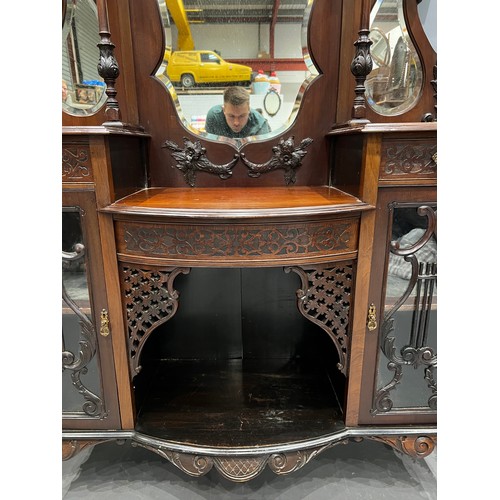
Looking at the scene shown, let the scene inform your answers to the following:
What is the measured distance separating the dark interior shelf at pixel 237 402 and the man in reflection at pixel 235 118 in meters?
0.81

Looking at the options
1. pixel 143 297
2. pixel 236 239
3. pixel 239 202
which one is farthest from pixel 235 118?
pixel 143 297

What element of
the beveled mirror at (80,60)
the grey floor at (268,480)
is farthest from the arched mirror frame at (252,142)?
the grey floor at (268,480)

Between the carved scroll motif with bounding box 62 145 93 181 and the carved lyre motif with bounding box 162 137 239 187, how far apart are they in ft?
1.13

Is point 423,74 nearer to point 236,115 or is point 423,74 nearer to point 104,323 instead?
point 236,115

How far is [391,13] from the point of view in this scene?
1.09 metres

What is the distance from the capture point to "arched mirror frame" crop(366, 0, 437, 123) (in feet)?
3.54

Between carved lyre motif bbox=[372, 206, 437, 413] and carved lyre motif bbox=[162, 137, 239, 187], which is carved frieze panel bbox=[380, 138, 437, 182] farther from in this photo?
carved lyre motif bbox=[162, 137, 239, 187]

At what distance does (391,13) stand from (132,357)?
4.01 feet

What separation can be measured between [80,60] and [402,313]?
1.17 meters

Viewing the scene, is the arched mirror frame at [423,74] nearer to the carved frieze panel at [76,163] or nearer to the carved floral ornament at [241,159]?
the carved floral ornament at [241,159]

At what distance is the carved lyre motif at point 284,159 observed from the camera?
114 cm

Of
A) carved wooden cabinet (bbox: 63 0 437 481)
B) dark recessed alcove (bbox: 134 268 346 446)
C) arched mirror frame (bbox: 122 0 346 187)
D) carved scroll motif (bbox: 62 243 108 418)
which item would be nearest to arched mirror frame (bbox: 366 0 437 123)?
carved wooden cabinet (bbox: 63 0 437 481)

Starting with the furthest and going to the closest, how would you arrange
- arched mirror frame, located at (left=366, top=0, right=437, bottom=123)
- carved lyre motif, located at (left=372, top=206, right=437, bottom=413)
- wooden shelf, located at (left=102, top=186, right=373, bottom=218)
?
arched mirror frame, located at (left=366, top=0, right=437, bottom=123), carved lyre motif, located at (left=372, top=206, right=437, bottom=413), wooden shelf, located at (left=102, top=186, right=373, bottom=218)

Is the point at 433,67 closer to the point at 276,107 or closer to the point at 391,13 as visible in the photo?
the point at 391,13
